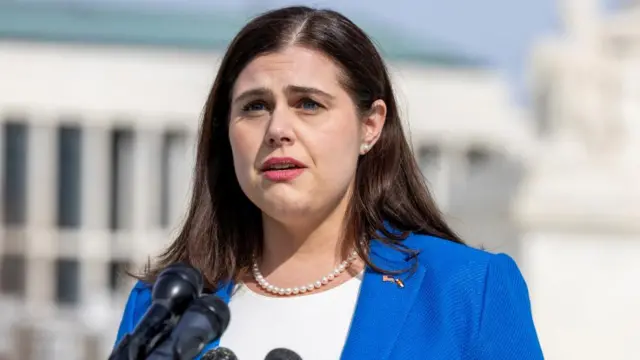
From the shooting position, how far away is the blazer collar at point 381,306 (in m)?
3.99

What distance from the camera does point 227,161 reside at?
14.9 feet

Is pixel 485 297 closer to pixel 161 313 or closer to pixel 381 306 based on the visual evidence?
pixel 381 306

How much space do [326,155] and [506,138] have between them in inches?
2590

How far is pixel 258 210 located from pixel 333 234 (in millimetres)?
347

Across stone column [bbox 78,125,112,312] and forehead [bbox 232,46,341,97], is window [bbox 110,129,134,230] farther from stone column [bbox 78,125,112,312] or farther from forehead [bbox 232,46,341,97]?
forehead [bbox 232,46,341,97]

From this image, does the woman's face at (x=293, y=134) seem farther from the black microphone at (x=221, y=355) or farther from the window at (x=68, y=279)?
the window at (x=68, y=279)

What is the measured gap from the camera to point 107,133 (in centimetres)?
6869

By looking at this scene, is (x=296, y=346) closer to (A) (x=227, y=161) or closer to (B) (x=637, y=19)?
(A) (x=227, y=161)

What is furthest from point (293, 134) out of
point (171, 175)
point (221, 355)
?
point (171, 175)

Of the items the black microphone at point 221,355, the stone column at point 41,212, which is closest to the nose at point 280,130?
the black microphone at point 221,355

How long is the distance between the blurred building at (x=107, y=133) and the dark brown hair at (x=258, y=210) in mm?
61317

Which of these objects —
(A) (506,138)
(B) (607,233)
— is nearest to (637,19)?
(B) (607,233)

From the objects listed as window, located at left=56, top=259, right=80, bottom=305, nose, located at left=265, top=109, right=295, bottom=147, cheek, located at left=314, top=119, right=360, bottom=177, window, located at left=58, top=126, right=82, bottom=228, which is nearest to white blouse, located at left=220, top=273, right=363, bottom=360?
cheek, located at left=314, top=119, right=360, bottom=177

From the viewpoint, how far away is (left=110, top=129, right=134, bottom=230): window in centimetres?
6912
